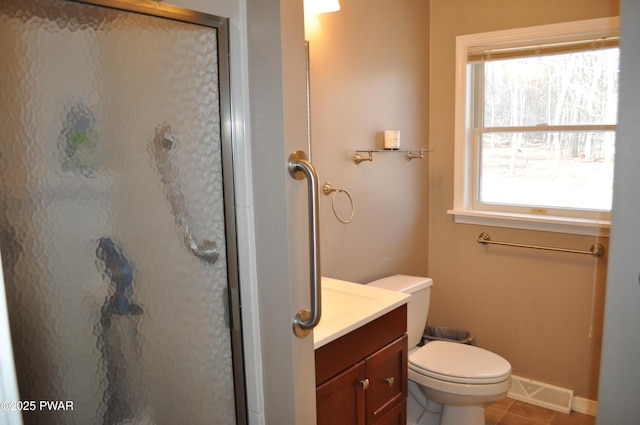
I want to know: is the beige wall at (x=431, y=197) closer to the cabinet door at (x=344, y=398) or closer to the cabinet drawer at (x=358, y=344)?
the cabinet drawer at (x=358, y=344)

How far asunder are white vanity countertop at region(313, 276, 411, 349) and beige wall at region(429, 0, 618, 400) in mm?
1240

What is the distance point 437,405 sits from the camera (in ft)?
8.29

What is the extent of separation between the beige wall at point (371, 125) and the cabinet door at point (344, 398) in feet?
2.32

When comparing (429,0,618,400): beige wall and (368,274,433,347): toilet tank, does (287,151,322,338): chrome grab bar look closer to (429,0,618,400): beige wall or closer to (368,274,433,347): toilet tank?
(368,274,433,347): toilet tank

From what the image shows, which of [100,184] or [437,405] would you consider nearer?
[100,184]

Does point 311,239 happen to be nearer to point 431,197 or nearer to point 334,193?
point 334,193

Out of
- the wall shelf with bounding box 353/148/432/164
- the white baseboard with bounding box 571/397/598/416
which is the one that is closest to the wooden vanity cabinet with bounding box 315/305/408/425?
the wall shelf with bounding box 353/148/432/164

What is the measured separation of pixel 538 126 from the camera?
2.76 m

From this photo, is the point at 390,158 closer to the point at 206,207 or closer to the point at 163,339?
the point at 206,207

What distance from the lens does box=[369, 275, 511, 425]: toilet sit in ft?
7.16

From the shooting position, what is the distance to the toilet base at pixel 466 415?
2.32 metres

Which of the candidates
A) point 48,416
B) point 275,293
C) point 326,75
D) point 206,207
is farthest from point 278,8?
point 326,75

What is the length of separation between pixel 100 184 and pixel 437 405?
2.16 metres

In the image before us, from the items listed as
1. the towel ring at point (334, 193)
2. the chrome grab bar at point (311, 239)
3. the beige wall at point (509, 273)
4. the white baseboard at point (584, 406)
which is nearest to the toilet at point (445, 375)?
the towel ring at point (334, 193)
